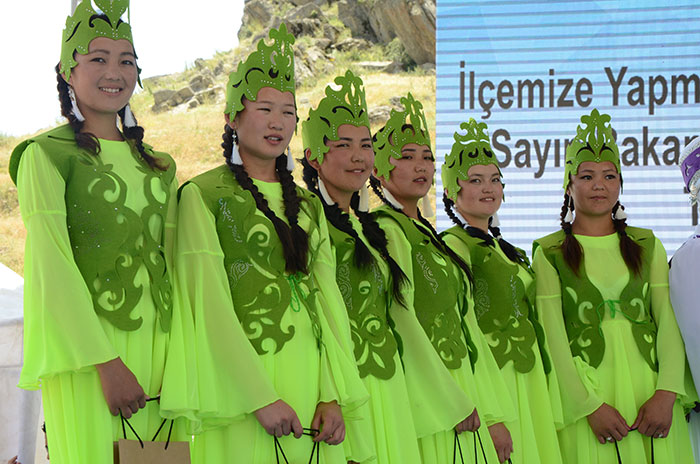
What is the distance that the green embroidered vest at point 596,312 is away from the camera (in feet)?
11.4

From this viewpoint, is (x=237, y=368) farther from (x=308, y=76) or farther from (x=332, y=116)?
(x=308, y=76)

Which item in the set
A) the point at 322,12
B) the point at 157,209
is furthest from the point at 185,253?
the point at 322,12

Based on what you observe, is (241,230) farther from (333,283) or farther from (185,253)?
(333,283)

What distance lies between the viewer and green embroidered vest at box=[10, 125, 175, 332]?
7.01 ft

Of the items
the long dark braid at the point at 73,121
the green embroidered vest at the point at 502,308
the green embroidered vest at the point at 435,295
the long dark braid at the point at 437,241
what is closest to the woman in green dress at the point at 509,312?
the green embroidered vest at the point at 502,308

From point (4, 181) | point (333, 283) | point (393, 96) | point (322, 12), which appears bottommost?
point (333, 283)

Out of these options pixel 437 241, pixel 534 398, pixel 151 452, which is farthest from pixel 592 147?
pixel 151 452

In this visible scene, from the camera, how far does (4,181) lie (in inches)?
528

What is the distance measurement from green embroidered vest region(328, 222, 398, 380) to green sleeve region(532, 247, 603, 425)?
94 centimetres

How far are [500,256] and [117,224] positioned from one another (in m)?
1.74

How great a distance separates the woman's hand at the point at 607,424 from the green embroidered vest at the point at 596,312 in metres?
0.18

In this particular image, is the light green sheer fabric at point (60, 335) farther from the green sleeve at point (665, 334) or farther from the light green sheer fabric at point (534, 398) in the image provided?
the green sleeve at point (665, 334)

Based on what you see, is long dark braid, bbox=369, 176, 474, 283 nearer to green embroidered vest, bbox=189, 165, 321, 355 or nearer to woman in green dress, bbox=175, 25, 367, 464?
woman in green dress, bbox=175, 25, 367, 464

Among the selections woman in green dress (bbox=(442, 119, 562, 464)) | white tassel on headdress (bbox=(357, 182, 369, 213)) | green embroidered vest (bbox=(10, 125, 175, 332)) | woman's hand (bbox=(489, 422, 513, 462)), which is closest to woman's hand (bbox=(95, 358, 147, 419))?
green embroidered vest (bbox=(10, 125, 175, 332))
